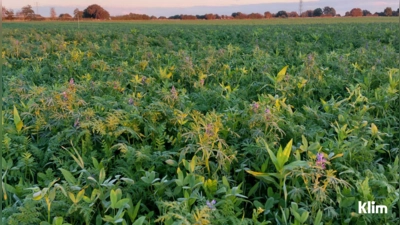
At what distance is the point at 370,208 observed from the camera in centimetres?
205

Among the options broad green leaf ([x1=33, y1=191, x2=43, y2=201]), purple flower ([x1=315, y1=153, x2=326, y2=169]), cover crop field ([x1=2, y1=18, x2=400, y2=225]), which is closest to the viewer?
broad green leaf ([x1=33, y1=191, x2=43, y2=201])

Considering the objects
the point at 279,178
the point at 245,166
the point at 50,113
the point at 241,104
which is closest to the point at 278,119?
the point at 245,166

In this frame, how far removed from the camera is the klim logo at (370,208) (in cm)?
204

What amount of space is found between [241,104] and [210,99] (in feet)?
1.05

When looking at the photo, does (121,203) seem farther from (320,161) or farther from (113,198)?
(320,161)

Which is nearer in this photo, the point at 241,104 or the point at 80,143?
the point at 80,143

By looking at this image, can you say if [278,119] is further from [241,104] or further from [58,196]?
[58,196]

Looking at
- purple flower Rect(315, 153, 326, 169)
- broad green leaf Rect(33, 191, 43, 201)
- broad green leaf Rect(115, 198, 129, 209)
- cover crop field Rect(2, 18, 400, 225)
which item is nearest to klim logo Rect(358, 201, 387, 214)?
cover crop field Rect(2, 18, 400, 225)

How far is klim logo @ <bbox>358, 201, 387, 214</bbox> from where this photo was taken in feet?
6.68

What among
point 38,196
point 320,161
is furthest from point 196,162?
point 38,196

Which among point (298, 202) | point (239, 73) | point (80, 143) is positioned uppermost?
point (239, 73)

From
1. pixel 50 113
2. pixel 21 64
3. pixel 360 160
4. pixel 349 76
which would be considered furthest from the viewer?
pixel 21 64

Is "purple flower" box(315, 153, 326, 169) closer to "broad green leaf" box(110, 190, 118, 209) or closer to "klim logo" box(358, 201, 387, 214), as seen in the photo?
"klim logo" box(358, 201, 387, 214)

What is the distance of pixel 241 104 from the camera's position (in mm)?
3717
